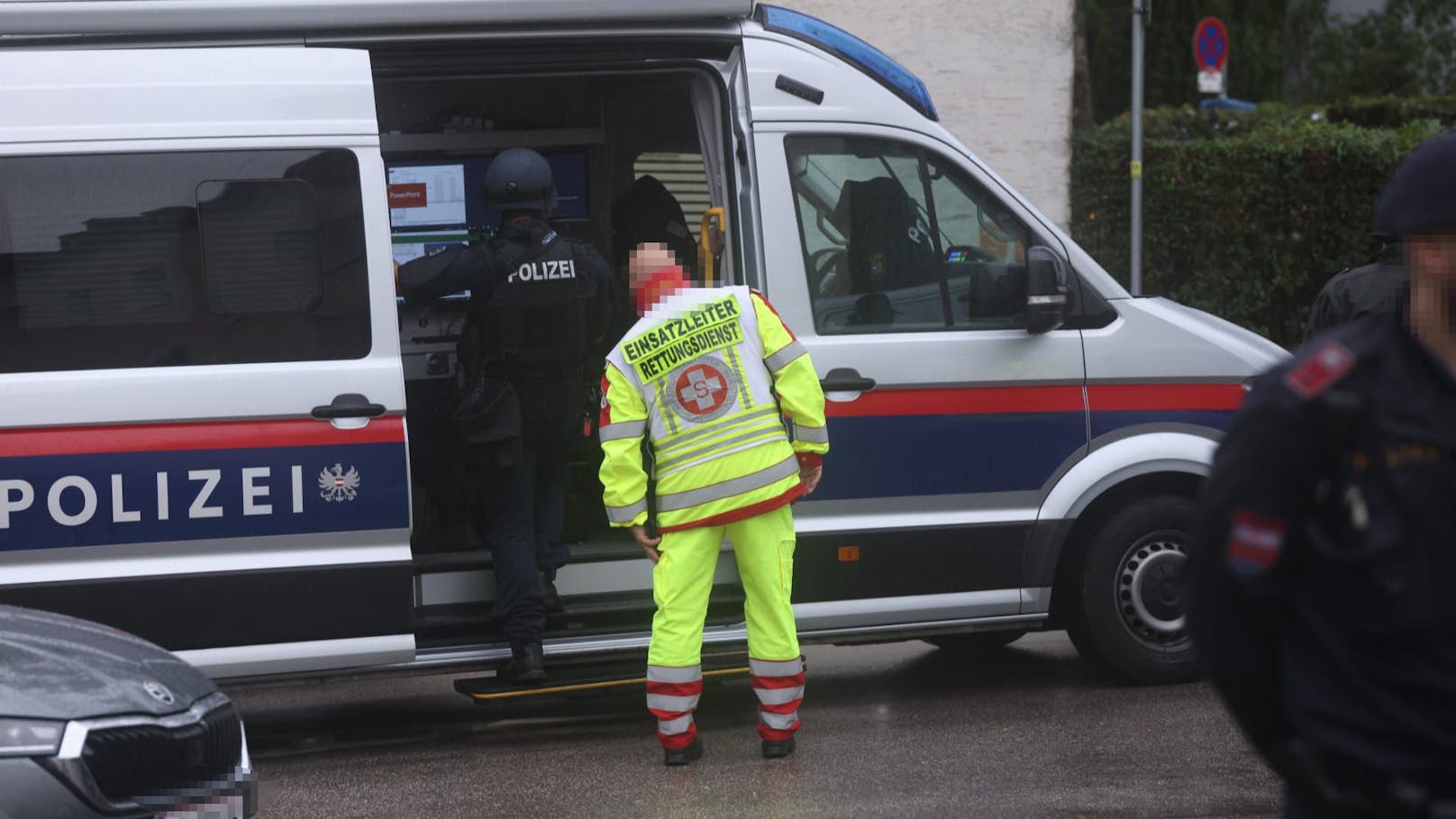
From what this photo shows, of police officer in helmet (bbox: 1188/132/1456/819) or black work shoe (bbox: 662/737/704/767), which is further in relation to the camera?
black work shoe (bbox: 662/737/704/767)

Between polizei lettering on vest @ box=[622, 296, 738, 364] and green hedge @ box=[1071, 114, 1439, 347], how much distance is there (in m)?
7.55

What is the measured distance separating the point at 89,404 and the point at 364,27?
1.57 metres

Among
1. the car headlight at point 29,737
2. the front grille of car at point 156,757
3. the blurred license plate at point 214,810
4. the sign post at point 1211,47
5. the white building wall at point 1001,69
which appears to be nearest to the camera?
the car headlight at point 29,737

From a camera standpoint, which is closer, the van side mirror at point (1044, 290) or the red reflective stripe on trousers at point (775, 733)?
the red reflective stripe on trousers at point (775, 733)

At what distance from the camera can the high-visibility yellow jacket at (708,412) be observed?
557 cm

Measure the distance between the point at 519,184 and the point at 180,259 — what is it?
Result: 1285 millimetres

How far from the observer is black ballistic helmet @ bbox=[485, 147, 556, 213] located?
252 inches

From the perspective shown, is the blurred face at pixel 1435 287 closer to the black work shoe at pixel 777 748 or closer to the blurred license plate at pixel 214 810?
the blurred license plate at pixel 214 810

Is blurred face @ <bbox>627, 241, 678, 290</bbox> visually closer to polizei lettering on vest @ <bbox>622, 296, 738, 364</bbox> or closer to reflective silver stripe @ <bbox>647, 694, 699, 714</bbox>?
polizei lettering on vest @ <bbox>622, 296, 738, 364</bbox>

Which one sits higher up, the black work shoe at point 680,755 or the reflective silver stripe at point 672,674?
the reflective silver stripe at point 672,674

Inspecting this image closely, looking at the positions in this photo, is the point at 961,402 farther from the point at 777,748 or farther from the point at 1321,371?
the point at 1321,371

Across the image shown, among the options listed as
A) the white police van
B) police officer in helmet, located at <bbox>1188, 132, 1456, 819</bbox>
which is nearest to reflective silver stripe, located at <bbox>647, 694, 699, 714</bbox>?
the white police van

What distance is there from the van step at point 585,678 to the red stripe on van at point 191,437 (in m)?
0.98

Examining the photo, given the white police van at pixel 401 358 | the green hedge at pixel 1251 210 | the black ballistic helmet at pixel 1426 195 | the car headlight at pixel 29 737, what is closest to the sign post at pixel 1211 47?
the green hedge at pixel 1251 210
